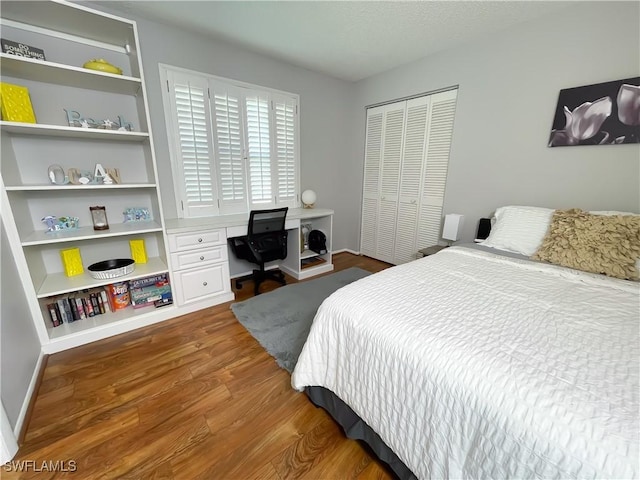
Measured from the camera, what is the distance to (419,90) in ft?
9.70

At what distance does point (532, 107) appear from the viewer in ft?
7.29

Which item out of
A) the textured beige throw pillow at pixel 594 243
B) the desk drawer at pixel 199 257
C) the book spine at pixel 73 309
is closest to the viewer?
the textured beige throw pillow at pixel 594 243

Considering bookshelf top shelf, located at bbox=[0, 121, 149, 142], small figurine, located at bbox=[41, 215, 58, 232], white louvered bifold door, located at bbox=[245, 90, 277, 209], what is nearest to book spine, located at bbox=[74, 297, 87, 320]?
small figurine, located at bbox=[41, 215, 58, 232]

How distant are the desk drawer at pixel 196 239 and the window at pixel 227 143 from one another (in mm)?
494

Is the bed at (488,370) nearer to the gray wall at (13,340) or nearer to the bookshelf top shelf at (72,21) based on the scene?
the gray wall at (13,340)

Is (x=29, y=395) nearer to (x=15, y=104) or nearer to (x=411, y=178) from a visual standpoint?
(x=15, y=104)

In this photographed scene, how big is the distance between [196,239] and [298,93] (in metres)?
2.24

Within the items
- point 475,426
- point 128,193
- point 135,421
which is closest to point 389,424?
point 475,426

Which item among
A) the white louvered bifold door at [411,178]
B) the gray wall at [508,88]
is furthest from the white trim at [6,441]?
the white louvered bifold door at [411,178]

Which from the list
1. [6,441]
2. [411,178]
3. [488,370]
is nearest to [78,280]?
[6,441]

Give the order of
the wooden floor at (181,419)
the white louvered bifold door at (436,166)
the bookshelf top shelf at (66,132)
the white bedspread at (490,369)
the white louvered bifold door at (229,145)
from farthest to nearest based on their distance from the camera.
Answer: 1. the white louvered bifold door at (436,166)
2. the white louvered bifold door at (229,145)
3. the bookshelf top shelf at (66,132)
4. the wooden floor at (181,419)
5. the white bedspread at (490,369)

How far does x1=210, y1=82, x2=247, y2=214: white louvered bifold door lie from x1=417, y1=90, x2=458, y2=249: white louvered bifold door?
2.17 m

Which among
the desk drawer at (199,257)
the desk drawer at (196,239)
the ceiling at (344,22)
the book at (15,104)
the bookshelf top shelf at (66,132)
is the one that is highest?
the ceiling at (344,22)

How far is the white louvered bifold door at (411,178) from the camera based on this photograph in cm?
304
